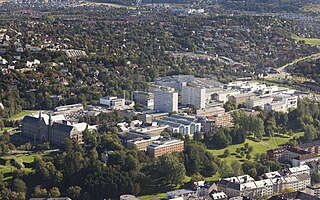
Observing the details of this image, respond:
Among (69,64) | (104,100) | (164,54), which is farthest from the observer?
(164,54)

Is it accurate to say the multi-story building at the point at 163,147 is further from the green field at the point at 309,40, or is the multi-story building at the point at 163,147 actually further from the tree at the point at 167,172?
the green field at the point at 309,40

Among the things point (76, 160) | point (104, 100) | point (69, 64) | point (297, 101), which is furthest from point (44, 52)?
point (76, 160)

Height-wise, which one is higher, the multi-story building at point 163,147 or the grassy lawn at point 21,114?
the multi-story building at point 163,147

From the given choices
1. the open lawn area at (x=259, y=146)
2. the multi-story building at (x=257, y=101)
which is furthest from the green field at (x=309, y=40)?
the open lawn area at (x=259, y=146)

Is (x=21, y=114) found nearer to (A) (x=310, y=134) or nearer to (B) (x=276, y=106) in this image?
(B) (x=276, y=106)

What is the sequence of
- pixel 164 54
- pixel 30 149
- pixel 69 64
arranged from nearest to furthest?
pixel 30 149
pixel 69 64
pixel 164 54

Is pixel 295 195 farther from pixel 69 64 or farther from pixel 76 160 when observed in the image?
pixel 69 64
